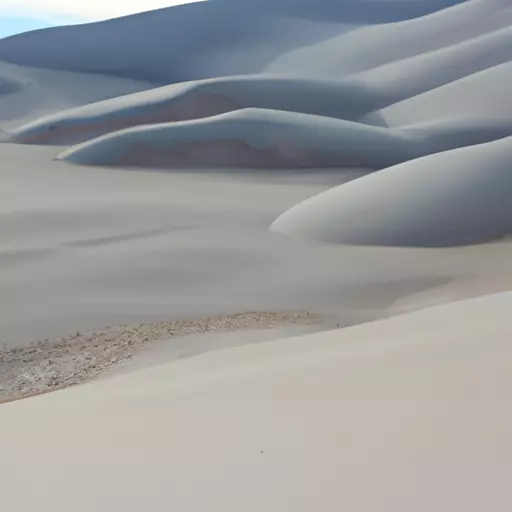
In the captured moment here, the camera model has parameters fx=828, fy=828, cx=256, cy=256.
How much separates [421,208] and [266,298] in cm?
426

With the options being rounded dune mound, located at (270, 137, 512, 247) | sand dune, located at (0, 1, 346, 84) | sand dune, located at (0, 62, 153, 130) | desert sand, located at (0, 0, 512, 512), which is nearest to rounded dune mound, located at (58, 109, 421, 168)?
desert sand, located at (0, 0, 512, 512)

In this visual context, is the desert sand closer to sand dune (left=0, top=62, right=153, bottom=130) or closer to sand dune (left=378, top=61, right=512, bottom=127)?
sand dune (left=378, top=61, right=512, bottom=127)

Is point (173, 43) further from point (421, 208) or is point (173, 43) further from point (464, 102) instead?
point (421, 208)

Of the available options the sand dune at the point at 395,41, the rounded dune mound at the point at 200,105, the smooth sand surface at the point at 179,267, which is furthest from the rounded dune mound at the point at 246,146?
the sand dune at the point at 395,41

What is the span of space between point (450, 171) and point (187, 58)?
32.5 metres

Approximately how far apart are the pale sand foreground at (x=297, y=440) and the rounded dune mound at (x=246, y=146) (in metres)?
18.5

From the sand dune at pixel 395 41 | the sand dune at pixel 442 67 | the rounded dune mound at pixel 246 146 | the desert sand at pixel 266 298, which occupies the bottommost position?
the desert sand at pixel 266 298

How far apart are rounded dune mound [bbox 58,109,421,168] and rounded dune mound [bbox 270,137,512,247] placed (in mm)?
7541

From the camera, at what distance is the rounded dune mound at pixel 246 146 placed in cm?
2269

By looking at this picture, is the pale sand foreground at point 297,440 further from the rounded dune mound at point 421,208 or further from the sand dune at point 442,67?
the sand dune at point 442,67

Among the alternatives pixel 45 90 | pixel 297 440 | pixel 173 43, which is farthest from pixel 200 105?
pixel 297 440

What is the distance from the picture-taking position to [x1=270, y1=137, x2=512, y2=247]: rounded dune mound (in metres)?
13.2

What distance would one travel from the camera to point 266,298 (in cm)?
1062

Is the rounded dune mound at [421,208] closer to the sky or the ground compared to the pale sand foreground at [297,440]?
closer to the ground
